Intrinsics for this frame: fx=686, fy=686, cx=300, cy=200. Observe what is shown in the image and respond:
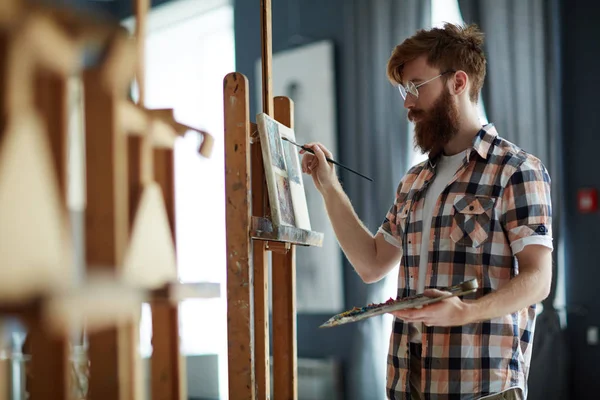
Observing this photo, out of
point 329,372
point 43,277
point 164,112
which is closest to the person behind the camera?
point 43,277

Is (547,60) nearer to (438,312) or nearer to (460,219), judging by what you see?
(460,219)

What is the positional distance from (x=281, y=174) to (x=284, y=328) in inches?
18.5

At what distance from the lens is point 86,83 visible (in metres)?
0.82

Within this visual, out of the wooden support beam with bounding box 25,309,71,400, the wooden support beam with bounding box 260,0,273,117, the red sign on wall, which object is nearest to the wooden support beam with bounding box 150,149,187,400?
the wooden support beam with bounding box 25,309,71,400

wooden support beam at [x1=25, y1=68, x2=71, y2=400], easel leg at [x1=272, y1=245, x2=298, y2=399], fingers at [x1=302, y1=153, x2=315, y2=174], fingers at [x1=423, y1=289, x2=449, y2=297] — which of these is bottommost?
easel leg at [x1=272, y1=245, x2=298, y2=399]

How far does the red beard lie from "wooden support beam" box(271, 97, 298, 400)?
19.7 inches

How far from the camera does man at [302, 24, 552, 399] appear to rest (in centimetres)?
171

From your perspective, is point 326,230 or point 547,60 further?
point 326,230

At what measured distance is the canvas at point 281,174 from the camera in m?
1.74

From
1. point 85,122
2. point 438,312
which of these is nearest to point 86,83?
point 85,122

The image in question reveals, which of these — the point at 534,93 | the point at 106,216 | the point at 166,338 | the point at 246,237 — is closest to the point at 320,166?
the point at 246,237

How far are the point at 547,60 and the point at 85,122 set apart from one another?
3099 mm

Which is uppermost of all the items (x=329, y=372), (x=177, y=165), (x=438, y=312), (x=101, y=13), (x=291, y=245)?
(x=101, y=13)

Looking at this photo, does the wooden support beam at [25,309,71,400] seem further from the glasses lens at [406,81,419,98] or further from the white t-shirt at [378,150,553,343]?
the glasses lens at [406,81,419,98]
